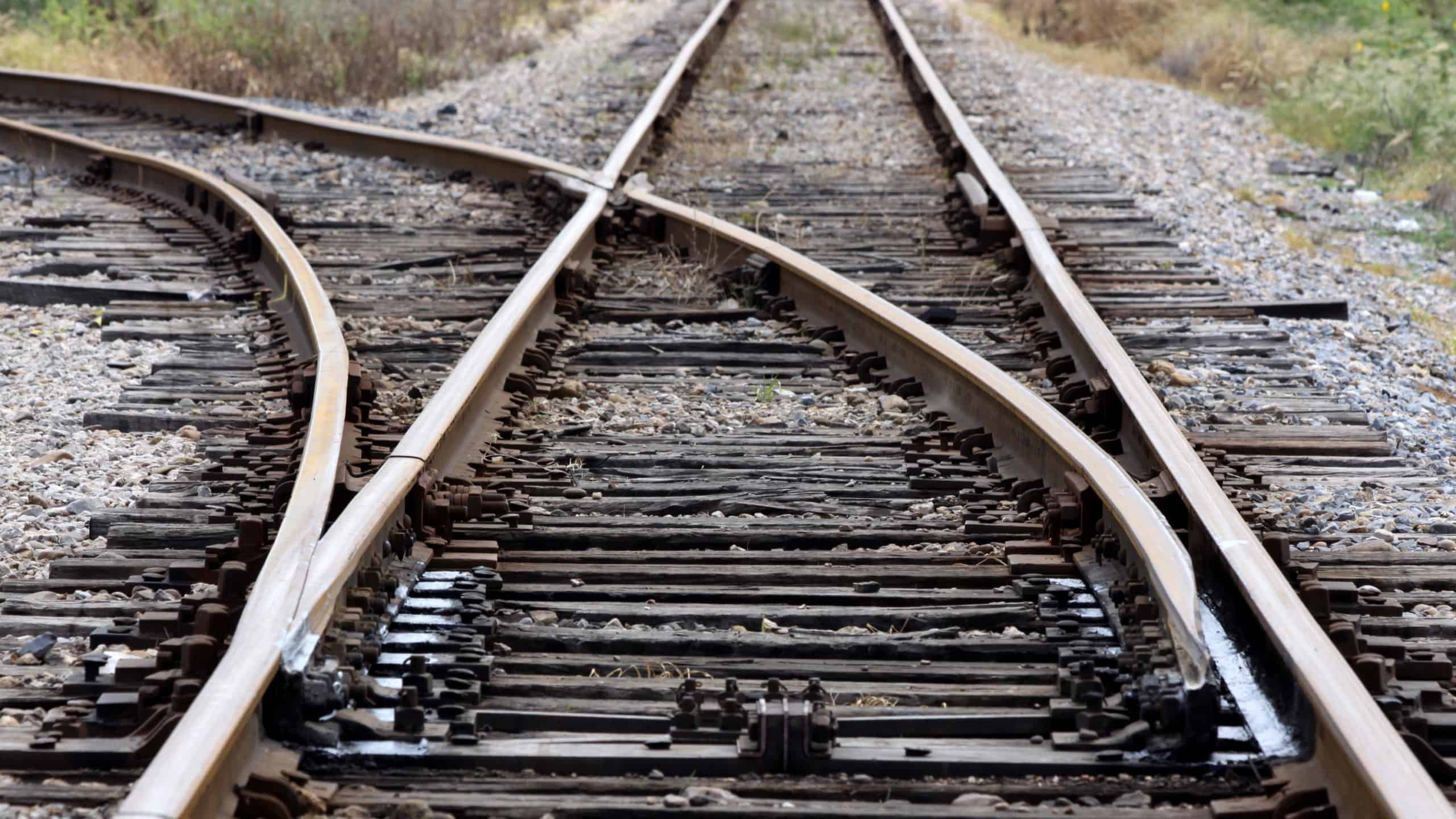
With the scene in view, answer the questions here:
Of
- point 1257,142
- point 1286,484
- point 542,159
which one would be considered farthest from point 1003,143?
point 1286,484

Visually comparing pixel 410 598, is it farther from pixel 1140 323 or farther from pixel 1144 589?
pixel 1140 323

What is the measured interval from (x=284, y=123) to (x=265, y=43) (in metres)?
3.85

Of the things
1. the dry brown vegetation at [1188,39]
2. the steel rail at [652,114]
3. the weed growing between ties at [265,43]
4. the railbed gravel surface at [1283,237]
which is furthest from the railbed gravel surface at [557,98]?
the dry brown vegetation at [1188,39]

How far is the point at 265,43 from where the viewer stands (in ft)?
47.6

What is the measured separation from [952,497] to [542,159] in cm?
506

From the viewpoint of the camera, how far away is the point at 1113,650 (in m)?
3.27

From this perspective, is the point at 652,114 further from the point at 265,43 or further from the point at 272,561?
the point at 272,561

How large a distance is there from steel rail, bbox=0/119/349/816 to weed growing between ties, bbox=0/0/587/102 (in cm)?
601

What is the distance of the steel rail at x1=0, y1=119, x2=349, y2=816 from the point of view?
8.06 feet

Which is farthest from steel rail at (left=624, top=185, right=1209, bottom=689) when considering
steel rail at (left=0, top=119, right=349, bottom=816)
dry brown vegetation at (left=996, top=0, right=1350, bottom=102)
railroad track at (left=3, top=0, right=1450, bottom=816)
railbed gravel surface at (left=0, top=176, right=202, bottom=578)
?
dry brown vegetation at (left=996, top=0, right=1350, bottom=102)

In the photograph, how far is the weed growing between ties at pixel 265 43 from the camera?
45.0ft

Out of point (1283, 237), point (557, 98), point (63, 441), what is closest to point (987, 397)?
point (63, 441)

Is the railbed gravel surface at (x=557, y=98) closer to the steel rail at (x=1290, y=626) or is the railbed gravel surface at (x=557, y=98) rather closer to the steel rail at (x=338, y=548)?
Answer: the steel rail at (x=338, y=548)

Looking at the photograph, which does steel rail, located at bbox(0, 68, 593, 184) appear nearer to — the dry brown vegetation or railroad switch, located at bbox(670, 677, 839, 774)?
railroad switch, located at bbox(670, 677, 839, 774)
